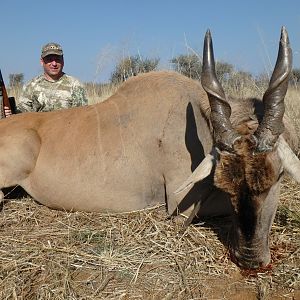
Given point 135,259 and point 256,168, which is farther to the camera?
point 135,259

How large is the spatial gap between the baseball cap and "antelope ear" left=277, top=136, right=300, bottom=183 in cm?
479

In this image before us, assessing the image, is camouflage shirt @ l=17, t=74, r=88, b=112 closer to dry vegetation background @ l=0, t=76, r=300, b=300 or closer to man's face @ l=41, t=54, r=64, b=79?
man's face @ l=41, t=54, r=64, b=79

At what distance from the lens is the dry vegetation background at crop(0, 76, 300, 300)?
3.06m

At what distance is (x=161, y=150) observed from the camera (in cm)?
427

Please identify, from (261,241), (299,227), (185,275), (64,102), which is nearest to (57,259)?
(185,275)

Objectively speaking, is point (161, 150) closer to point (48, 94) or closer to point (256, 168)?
point (256, 168)

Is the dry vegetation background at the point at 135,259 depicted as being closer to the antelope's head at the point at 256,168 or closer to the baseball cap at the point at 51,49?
the antelope's head at the point at 256,168

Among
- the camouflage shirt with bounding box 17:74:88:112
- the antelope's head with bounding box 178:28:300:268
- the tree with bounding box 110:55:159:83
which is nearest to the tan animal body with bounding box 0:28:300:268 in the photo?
the antelope's head with bounding box 178:28:300:268

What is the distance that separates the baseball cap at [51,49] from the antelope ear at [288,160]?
15.7 ft

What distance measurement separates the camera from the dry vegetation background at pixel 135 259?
306 centimetres

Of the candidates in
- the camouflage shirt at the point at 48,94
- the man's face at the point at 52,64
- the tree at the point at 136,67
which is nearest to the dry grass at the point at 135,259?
the camouflage shirt at the point at 48,94

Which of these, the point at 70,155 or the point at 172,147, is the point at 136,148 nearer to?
the point at 172,147

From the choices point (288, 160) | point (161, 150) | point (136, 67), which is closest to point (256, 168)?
point (288, 160)

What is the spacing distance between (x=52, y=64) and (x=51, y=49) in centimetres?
25
